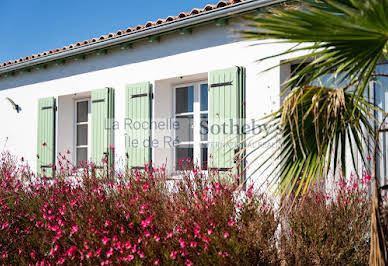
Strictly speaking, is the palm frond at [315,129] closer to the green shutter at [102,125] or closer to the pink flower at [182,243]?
the pink flower at [182,243]

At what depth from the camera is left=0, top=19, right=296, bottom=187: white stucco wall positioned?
5727mm

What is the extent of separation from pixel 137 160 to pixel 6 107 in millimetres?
4665

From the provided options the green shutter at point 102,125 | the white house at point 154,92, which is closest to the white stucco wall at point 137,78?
the white house at point 154,92

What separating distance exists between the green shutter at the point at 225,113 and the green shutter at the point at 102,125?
2.12 metres

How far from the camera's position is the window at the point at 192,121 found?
645 centimetres

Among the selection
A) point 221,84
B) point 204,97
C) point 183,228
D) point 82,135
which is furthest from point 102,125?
point 183,228

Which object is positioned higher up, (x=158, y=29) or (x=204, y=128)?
(x=158, y=29)

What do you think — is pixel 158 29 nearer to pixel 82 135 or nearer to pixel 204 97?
pixel 204 97

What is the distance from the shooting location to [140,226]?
4.01 meters

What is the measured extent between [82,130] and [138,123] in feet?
6.91

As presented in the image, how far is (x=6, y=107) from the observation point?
9922mm

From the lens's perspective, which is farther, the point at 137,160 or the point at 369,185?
the point at 137,160

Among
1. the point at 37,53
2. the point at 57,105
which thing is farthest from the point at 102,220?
the point at 37,53

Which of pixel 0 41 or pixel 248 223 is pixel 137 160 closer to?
pixel 248 223
